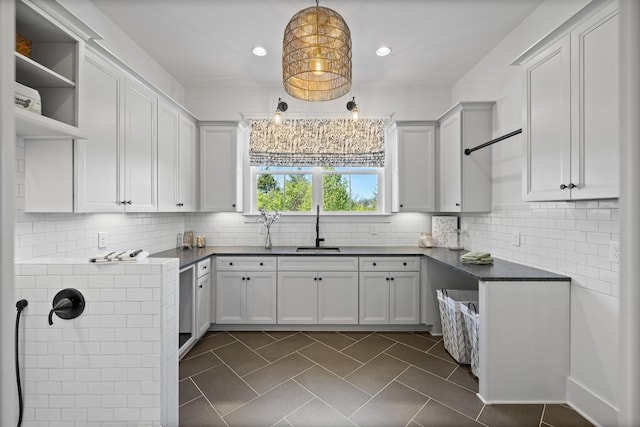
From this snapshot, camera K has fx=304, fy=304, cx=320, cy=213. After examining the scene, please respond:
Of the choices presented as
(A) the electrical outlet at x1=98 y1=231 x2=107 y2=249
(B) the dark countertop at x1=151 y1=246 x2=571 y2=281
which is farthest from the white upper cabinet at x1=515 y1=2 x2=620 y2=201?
(A) the electrical outlet at x1=98 y1=231 x2=107 y2=249

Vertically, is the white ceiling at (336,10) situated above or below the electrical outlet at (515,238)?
above

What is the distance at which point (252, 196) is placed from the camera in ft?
12.8

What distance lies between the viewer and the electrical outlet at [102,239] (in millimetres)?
2379

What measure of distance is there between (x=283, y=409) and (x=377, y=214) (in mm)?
2407

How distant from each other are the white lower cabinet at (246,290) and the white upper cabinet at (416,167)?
1.71m

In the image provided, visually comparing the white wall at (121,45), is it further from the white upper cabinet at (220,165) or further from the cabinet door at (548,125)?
the cabinet door at (548,125)

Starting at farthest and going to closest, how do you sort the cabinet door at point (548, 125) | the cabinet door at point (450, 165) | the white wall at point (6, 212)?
the cabinet door at point (450, 165) → the cabinet door at point (548, 125) → the white wall at point (6, 212)

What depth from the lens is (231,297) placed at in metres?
3.29

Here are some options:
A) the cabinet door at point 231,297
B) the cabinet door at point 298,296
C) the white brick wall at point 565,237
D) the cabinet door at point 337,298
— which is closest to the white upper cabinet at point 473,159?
the white brick wall at point 565,237

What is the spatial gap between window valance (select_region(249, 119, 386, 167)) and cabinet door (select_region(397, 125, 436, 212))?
35cm

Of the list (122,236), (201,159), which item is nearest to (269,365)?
(122,236)

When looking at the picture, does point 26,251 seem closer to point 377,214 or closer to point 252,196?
point 252,196

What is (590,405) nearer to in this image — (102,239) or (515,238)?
(515,238)

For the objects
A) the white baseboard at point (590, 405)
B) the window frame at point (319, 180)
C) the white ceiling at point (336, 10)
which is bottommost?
the white baseboard at point (590, 405)
